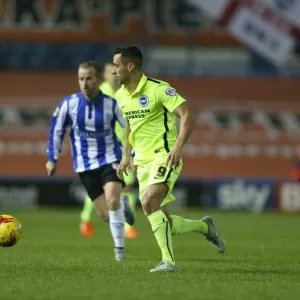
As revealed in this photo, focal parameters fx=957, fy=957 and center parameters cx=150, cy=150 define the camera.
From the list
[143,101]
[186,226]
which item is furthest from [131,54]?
[186,226]

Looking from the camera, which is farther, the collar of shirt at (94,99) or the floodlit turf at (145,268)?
the collar of shirt at (94,99)

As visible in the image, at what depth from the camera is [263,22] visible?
23.7 metres

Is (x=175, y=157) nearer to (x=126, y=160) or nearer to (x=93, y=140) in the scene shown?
(x=126, y=160)

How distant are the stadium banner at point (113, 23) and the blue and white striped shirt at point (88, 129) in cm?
1469

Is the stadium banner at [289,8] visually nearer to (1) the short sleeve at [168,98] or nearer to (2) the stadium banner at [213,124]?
(2) the stadium banner at [213,124]

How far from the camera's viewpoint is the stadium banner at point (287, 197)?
2100 centimetres

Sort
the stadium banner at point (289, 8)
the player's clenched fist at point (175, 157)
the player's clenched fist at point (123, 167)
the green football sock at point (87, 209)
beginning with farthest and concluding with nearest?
the stadium banner at point (289, 8) → the green football sock at point (87, 209) → the player's clenched fist at point (123, 167) → the player's clenched fist at point (175, 157)

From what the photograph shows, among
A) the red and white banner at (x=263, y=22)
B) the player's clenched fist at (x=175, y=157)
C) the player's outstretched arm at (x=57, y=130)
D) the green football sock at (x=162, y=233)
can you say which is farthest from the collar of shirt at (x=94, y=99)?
the red and white banner at (x=263, y=22)

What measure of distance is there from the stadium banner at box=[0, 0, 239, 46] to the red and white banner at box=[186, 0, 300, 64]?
50.1 inches

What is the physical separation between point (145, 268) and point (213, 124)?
56.2ft

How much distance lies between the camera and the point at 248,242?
1252cm

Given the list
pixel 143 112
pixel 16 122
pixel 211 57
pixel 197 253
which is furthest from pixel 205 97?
pixel 143 112

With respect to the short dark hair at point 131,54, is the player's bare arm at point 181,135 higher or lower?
lower

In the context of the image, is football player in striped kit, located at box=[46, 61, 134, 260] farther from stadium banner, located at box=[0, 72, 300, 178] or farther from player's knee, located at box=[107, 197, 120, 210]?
stadium banner, located at box=[0, 72, 300, 178]
